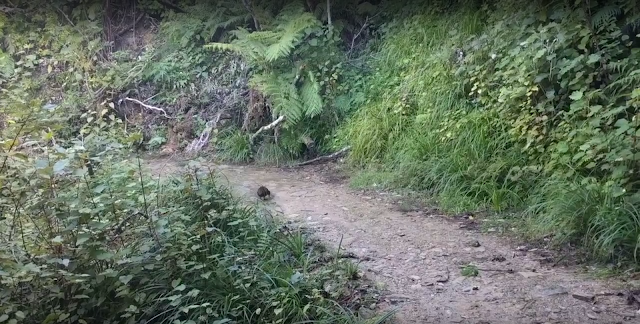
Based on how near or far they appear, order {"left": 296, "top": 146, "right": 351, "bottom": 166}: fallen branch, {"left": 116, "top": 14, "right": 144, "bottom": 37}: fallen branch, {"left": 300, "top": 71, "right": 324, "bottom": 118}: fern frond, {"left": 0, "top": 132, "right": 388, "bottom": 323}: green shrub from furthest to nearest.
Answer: {"left": 116, "top": 14, "right": 144, "bottom": 37}: fallen branch < {"left": 300, "top": 71, "right": 324, "bottom": 118}: fern frond < {"left": 296, "top": 146, "right": 351, "bottom": 166}: fallen branch < {"left": 0, "top": 132, "right": 388, "bottom": 323}: green shrub

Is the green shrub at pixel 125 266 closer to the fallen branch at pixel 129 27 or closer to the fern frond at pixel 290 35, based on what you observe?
the fern frond at pixel 290 35

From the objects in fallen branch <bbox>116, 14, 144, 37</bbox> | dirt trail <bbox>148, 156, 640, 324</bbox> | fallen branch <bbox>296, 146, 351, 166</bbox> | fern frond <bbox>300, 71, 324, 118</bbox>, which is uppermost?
fallen branch <bbox>116, 14, 144, 37</bbox>

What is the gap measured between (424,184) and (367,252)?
150 cm

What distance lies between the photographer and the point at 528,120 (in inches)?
192

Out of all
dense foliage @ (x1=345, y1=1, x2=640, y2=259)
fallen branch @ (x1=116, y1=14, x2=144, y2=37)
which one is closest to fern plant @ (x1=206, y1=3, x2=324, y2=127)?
dense foliage @ (x1=345, y1=1, x2=640, y2=259)

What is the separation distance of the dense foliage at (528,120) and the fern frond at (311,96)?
58 cm

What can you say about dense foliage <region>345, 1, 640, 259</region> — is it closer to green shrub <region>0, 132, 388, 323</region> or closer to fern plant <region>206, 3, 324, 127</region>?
fern plant <region>206, 3, 324, 127</region>

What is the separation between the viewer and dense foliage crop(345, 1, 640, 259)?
12.9 ft

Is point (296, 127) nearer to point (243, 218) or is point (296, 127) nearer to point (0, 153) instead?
point (243, 218)

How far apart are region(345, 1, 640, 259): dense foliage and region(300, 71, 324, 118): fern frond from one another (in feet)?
1.90

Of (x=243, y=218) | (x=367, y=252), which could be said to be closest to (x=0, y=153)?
(x=243, y=218)

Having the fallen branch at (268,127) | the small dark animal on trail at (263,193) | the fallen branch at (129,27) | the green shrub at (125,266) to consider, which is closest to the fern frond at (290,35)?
the fallen branch at (268,127)

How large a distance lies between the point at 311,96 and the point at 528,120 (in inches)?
112

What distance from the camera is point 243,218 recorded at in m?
4.02
